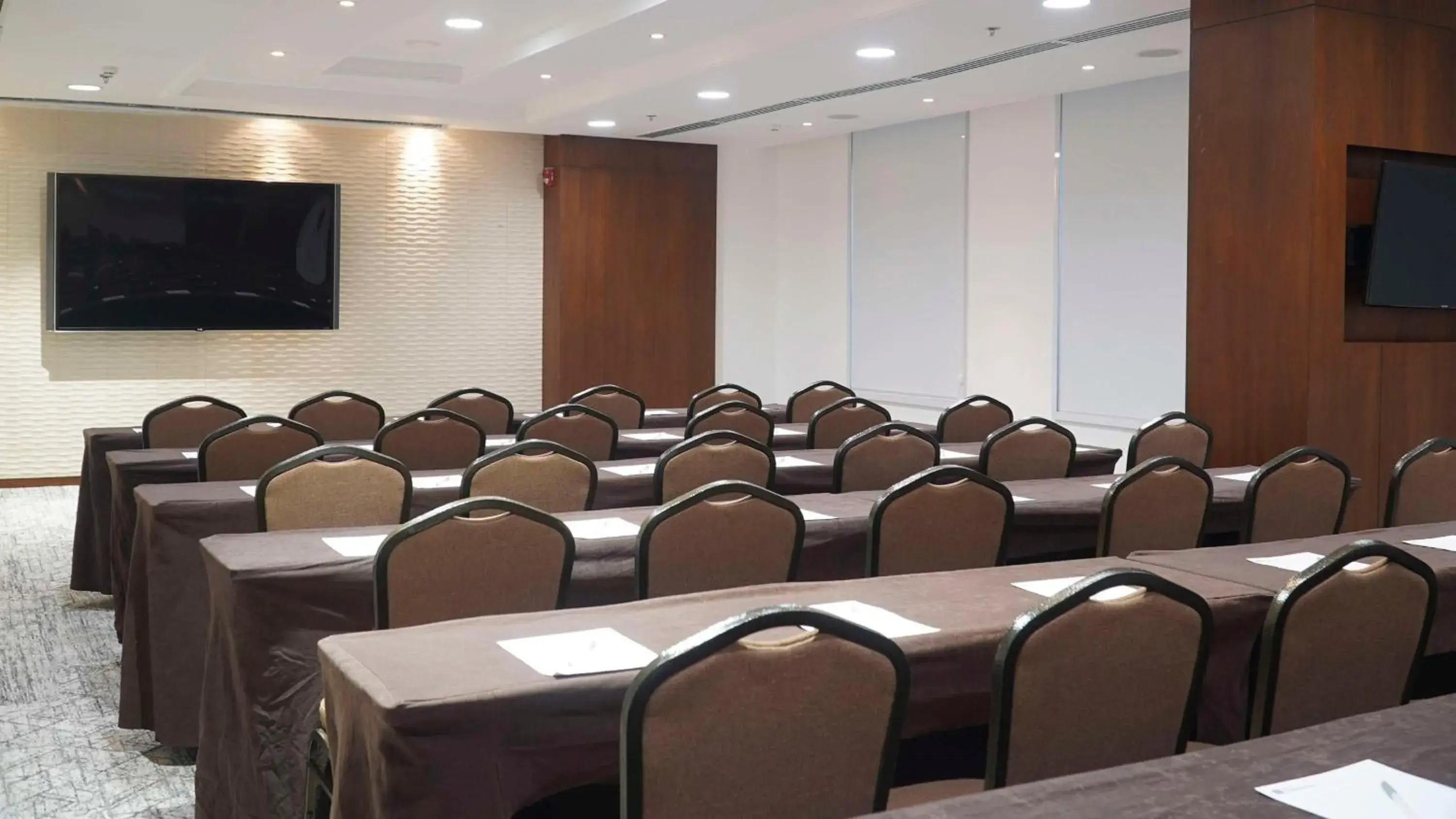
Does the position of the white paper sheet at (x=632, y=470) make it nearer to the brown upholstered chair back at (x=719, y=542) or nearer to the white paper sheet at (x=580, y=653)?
the brown upholstered chair back at (x=719, y=542)

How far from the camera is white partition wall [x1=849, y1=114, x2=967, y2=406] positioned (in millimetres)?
11594

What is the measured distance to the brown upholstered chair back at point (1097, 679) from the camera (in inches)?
93.1

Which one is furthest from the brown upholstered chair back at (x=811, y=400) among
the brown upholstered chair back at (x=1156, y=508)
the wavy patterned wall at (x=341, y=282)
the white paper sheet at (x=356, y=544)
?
the white paper sheet at (x=356, y=544)

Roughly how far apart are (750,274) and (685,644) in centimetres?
1203

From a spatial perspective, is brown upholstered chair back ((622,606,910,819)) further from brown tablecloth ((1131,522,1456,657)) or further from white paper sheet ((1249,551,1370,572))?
white paper sheet ((1249,551,1370,572))

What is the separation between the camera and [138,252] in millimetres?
11484

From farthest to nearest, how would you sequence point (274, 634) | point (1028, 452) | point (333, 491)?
1. point (1028, 452)
2. point (333, 491)
3. point (274, 634)

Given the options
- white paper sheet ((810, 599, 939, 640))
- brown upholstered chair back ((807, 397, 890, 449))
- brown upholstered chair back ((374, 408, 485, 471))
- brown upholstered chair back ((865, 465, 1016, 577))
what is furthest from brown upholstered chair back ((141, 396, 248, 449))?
white paper sheet ((810, 599, 939, 640))

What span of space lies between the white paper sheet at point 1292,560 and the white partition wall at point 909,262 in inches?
307

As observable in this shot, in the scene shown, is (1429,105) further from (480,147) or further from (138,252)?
(138,252)

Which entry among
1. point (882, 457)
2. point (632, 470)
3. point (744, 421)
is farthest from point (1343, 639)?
point (744, 421)

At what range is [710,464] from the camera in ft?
17.1

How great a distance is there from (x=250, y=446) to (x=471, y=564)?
8.67 feet

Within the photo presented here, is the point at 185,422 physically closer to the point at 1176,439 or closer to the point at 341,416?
the point at 341,416
